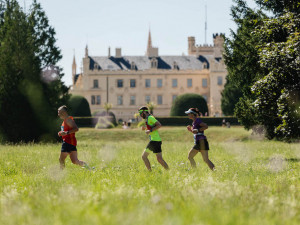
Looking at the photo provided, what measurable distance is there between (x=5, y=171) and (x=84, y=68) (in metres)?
68.2

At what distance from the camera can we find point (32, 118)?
2467 centimetres

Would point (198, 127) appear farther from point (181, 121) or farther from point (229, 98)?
point (229, 98)

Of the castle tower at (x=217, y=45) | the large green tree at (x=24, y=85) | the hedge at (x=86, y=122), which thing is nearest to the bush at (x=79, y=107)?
the hedge at (x=86, y=122)

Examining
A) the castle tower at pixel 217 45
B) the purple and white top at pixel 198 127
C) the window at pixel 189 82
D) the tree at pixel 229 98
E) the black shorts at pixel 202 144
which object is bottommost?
the black shorts at pixel 202 144

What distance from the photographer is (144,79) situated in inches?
3108

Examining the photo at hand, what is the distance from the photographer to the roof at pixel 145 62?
257 feet

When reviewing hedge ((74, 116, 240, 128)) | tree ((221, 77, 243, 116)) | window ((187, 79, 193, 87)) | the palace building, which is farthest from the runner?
window ((187, 79, 193, 87))

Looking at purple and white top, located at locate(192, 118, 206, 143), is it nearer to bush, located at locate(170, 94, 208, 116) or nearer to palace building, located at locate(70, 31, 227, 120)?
bush, located at locate(170, 94, 208, 116)

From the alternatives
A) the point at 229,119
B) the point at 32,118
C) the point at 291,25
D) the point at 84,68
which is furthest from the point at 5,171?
the point at 84,68

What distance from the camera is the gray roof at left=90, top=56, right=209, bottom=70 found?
257 ft

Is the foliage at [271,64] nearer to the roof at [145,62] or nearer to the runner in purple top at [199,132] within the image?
the runner in purple top at [199,132]

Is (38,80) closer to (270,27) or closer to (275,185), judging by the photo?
(270,27)

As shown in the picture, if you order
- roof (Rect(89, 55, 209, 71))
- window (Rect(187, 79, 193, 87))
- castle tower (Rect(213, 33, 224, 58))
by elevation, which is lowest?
window (Rect(187, 79, 193, 87))

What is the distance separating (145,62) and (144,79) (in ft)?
9.76
